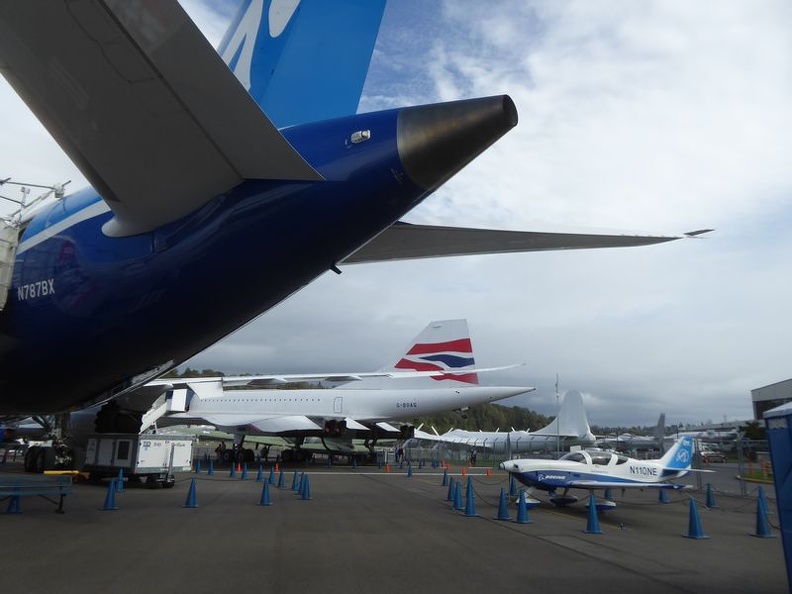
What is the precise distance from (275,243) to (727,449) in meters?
75.5

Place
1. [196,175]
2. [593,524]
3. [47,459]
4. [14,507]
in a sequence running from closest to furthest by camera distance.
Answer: [196,175] < [593,524] < [14,507] < [47,459]

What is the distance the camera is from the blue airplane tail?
4.86 m

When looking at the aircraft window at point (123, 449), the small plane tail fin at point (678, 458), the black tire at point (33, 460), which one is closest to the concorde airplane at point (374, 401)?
the black tire at point (33, 460)

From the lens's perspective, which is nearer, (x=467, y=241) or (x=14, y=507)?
(x=467, y=241)

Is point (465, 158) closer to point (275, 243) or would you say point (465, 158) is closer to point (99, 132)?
point (275, 243)

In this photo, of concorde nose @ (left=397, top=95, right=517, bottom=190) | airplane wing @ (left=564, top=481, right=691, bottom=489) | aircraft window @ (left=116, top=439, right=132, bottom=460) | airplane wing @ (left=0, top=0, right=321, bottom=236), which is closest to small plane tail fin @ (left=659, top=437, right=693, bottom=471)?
airplane wing @ (left=564, top=481, right=691, bottom=489)

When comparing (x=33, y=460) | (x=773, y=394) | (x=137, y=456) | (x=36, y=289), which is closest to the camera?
(x=36, y=289)

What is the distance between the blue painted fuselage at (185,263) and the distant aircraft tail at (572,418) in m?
31.3

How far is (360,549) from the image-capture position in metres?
7.63

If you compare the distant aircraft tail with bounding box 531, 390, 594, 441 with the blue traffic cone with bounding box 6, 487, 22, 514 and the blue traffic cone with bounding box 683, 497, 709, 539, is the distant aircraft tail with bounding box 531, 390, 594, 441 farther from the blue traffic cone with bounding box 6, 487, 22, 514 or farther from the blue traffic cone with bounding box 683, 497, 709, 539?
the blue traffic cone with bounding box 6, 487, 22, 514

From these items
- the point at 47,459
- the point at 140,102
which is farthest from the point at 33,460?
the point at 140,102

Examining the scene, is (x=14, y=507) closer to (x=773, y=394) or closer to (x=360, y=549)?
(x=360, y=549)

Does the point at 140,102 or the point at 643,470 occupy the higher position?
the point at 140,102

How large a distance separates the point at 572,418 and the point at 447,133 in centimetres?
3334
